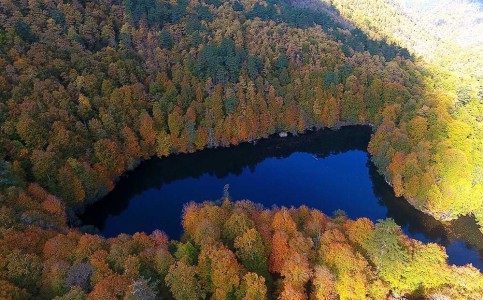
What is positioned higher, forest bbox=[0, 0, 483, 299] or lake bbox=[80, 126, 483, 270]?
forest bbox=[0, 0, 483, 299]

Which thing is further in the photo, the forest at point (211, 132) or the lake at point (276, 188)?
the lake at point (276, 188)

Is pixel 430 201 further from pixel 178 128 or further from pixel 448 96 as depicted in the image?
pixel 178 128

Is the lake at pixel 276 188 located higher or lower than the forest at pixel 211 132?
lower

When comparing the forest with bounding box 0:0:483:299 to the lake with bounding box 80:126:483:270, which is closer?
the forest with bounding box 0:0:483:299
